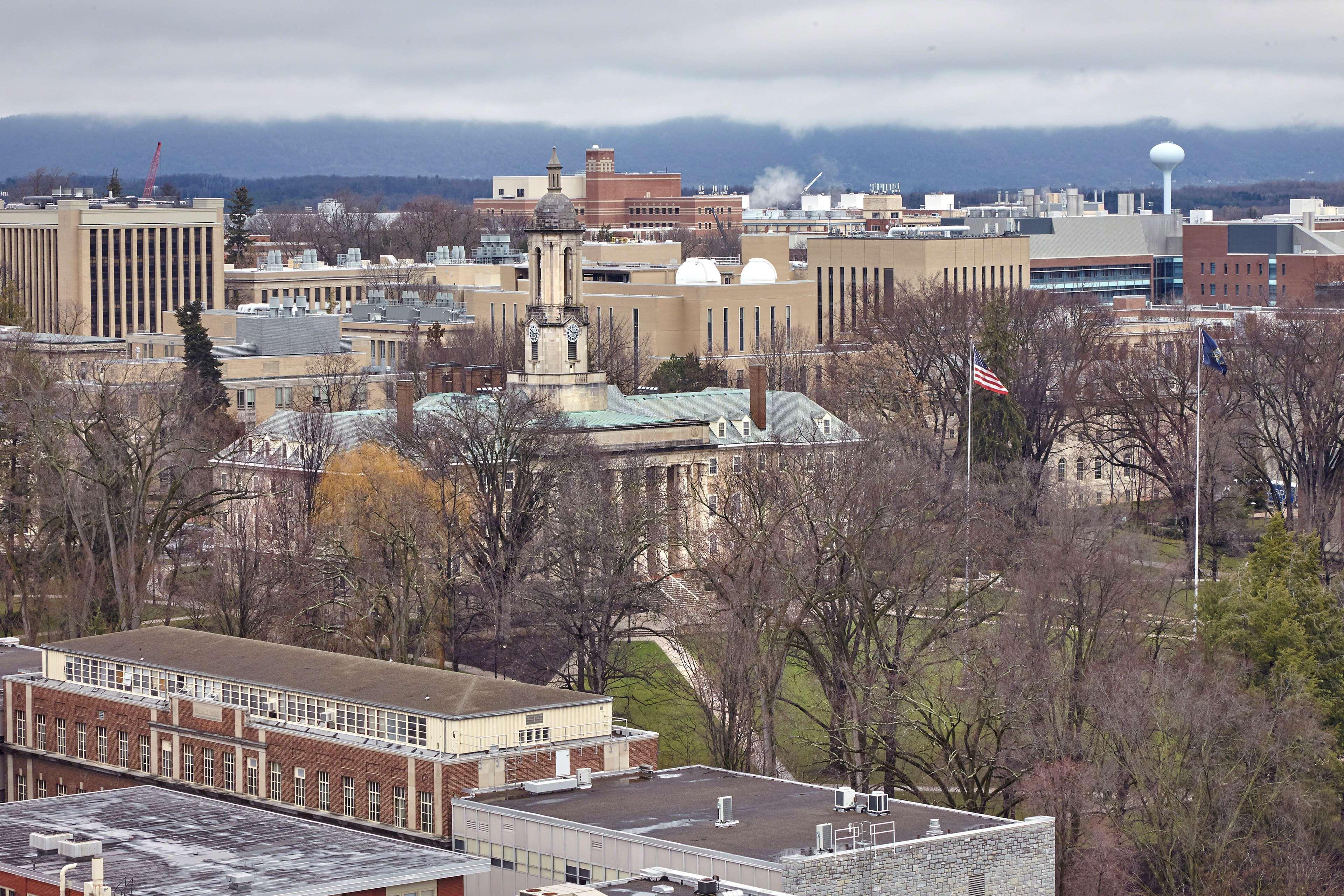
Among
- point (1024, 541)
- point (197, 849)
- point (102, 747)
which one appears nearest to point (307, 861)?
point (197, 849)

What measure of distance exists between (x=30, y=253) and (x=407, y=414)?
4130 inches

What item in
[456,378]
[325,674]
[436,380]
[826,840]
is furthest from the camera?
[456,378]

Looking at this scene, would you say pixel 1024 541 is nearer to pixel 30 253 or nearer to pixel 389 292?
pixel 389 292

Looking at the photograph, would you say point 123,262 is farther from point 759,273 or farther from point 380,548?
point 380,548

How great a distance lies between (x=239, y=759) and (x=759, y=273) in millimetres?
111351

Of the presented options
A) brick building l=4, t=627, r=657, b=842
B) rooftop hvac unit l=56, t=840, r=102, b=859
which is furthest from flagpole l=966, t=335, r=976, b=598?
rooftop hvac unit l=56, t=840, r=102, b=859

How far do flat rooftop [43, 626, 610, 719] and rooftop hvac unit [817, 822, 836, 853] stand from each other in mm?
10102

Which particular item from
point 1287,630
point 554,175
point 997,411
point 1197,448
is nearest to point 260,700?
point 1287,630

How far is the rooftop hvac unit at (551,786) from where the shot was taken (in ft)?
187

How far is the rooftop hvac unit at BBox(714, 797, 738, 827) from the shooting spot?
53031mm

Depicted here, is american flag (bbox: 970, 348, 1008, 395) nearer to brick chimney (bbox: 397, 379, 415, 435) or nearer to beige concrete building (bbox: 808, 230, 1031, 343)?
brick chimney (bbox: 397, 379, 415, 435)

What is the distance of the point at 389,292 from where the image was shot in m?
184

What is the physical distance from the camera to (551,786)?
188 ft

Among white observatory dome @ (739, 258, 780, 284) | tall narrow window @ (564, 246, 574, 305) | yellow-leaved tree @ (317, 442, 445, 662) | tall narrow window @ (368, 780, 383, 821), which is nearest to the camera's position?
tall narrow window @ (368, 780, 383, 821)
